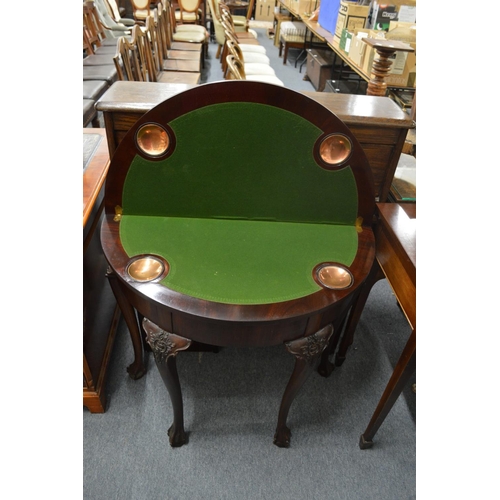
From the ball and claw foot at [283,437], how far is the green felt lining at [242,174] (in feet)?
2.24

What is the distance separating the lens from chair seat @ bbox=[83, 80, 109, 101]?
Result: 264 cm

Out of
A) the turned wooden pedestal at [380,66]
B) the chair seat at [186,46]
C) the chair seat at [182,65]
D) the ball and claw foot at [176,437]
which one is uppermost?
the turned wooden pedestal at [380,66]

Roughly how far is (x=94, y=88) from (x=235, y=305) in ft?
8.82

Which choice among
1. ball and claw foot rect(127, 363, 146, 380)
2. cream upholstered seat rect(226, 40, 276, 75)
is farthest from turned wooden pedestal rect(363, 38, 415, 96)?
cream upholstered seat rect(226, 40, 276, 75)

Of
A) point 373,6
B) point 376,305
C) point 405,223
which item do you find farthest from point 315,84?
point 405,223

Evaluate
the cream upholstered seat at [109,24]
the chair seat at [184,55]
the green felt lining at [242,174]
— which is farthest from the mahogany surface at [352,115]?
the cream upholstered seat at [109,24]

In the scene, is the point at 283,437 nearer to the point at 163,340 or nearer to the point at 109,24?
the point at 163,340

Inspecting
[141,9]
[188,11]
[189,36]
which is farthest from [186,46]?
[141,9]

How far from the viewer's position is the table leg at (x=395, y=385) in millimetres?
911

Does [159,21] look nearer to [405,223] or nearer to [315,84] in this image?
[315,84]

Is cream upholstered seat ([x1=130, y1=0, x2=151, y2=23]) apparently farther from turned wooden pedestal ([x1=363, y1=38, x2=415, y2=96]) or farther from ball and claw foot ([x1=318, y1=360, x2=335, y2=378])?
ball and claw foot ([x1=318, y1=360, x2=335, y2=378])

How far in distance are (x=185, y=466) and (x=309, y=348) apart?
61cm

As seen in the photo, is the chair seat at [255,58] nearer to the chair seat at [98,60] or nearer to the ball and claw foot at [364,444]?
the chair seat at [98,60]

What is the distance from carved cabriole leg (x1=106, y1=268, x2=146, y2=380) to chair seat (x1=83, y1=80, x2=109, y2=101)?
6.89 feet
